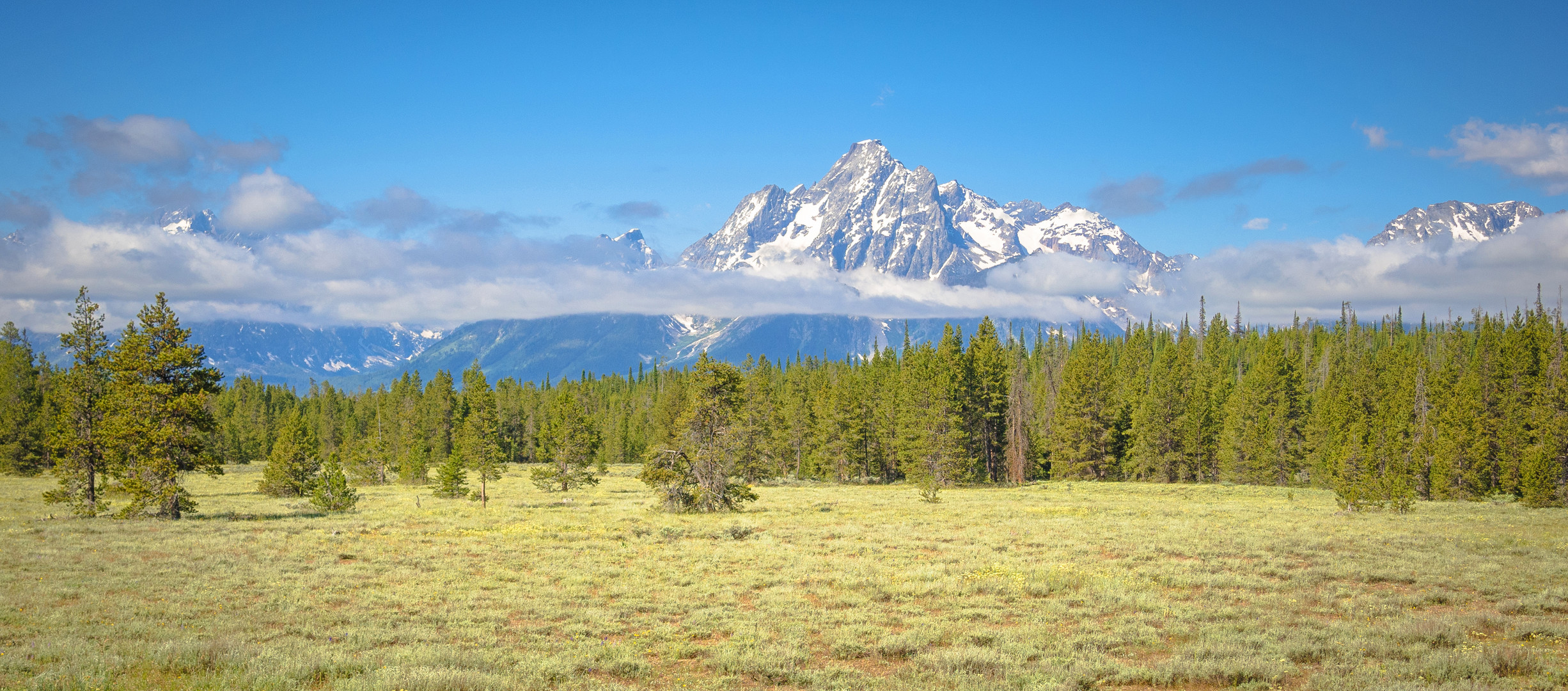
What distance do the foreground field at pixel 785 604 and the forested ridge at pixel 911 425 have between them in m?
4.90

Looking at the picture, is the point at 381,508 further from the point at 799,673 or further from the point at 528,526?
the point at 799,673

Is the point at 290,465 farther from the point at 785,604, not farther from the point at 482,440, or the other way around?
the point at 785,604

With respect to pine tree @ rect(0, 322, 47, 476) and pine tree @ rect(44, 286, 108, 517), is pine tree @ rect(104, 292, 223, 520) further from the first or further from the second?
pine tree @ rect(0, 322, 47, 476)

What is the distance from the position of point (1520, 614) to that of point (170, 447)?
4387cm

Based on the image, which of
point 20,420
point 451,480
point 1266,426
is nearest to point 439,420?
point 20,420

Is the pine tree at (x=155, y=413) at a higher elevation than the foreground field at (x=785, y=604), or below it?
higher

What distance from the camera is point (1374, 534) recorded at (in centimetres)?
2772

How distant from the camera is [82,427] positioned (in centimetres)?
3469

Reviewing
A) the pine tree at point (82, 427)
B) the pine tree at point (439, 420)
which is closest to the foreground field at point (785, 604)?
the pine tree at point (82, 427)

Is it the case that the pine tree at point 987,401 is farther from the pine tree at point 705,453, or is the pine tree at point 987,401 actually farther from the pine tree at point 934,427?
the pine tree at point 705,453

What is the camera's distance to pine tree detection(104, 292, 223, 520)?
1178 inches

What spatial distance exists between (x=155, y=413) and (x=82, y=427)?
8431mm

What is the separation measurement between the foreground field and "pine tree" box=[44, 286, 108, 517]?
193 cm

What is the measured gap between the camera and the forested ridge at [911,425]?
108 feet
